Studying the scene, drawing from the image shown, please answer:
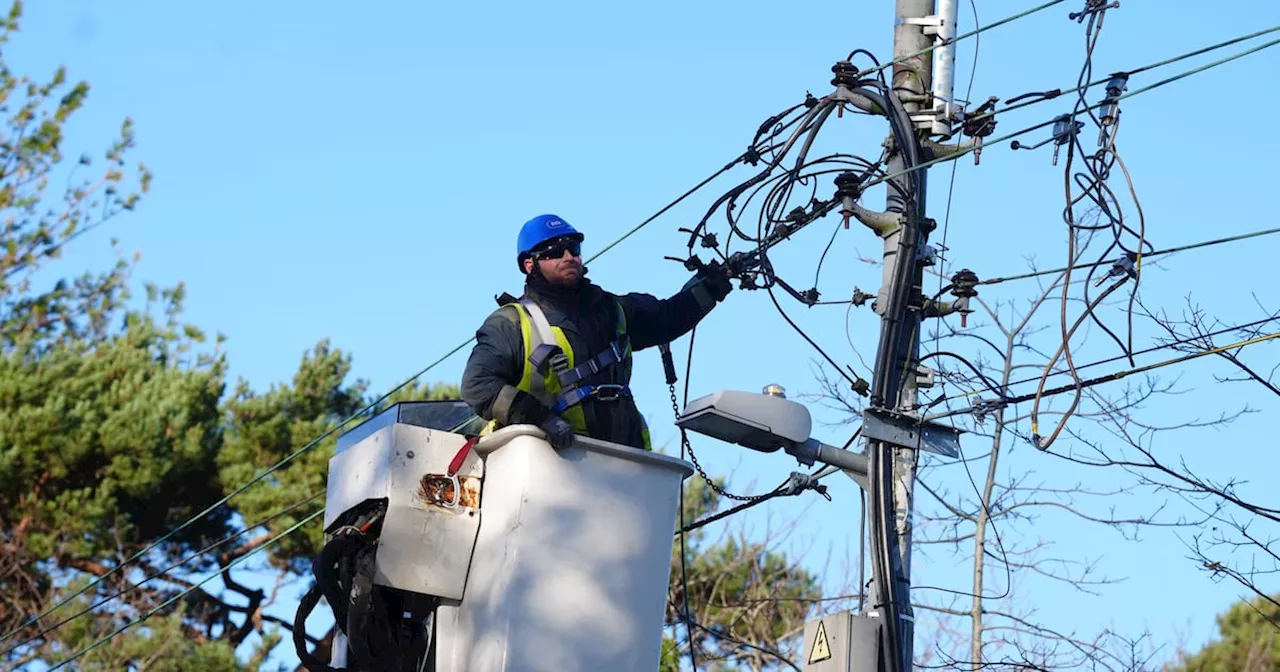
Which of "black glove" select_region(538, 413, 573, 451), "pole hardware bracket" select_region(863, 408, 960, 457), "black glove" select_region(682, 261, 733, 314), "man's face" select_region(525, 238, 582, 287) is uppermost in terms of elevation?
"black glove" select_region(682, 261, 733, 314)

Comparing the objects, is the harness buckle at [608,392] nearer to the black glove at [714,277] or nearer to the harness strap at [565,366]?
the harness strap at [565,366]

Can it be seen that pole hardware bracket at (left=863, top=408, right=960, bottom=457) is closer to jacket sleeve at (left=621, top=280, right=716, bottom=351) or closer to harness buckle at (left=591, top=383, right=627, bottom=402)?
harness buckle at (left=591, top=383, right=627, bottom=402)

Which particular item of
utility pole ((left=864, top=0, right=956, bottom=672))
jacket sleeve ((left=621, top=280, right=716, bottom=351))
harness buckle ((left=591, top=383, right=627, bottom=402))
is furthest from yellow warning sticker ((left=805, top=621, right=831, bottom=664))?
jacket sleeve ((left=621, top=280, right=716, bottom=351))

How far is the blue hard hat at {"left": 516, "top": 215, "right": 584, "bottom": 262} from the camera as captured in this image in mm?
8141

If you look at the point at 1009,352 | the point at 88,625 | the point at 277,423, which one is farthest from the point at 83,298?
the point at 1009,352

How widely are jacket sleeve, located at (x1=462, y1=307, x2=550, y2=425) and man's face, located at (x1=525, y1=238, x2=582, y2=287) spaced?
0.91 feet

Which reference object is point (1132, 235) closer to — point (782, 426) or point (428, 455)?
point (782, 426)

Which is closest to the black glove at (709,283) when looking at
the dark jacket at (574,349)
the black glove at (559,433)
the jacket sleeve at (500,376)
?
the dark jacket at (574,349)

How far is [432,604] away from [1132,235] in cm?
324

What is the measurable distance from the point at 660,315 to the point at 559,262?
0.61m

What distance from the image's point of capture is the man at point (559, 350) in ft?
24.9

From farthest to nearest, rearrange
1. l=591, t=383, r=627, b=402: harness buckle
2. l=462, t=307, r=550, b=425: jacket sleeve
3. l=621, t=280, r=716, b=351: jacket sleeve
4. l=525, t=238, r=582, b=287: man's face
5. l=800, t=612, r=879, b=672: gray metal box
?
l=621, t=280, r=716, b=351: jacket sleeve, l=525, t=238, r=582, b=287: man's face, l=591, t=383, r=627, b=402: harness buckle, l=462, t=307, r=550, b=425: jacket sleeve, l=800, t=612, r=879, b=672: gray metal box

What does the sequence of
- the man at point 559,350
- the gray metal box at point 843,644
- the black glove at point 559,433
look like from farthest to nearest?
the man at point 559,350, the black glove at point 559,433, the gray metal box at point 843,644

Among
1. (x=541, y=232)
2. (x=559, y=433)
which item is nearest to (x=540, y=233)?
(x=541, y=232)
